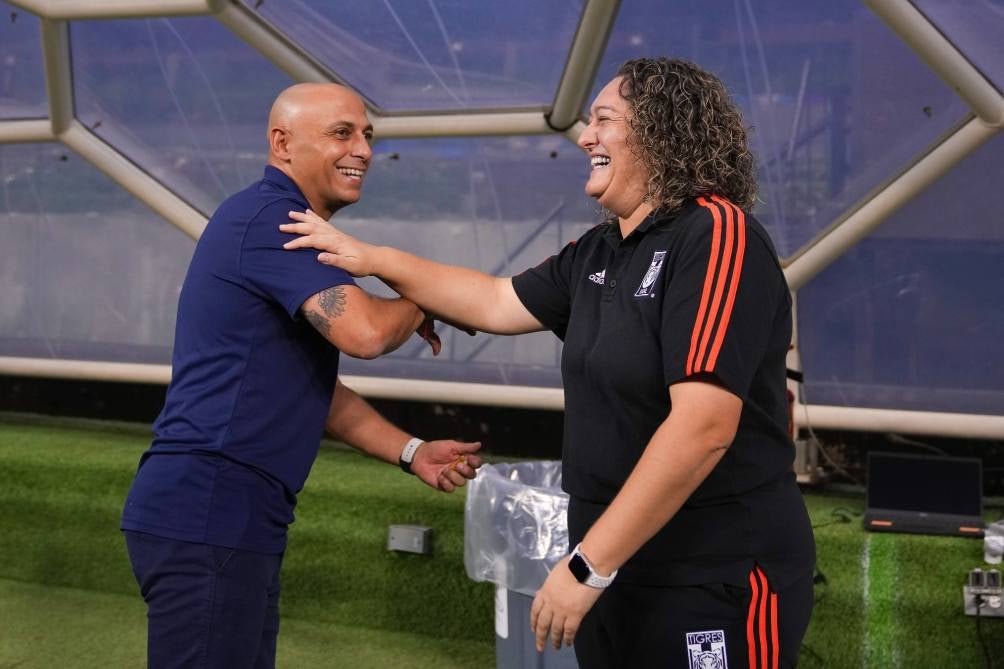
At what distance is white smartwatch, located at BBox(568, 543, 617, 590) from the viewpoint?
1929 millimetres

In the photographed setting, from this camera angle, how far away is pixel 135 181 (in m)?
5.50

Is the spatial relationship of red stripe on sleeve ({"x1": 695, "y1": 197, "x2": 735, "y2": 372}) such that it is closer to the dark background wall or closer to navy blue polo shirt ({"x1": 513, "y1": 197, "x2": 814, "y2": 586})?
navy blue polo shirt ({"x1": 513, "y1": 197, "x2": 814, "y2": 586})

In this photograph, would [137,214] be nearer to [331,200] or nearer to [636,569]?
[331,200]

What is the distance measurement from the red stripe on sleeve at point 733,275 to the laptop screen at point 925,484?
2568mm

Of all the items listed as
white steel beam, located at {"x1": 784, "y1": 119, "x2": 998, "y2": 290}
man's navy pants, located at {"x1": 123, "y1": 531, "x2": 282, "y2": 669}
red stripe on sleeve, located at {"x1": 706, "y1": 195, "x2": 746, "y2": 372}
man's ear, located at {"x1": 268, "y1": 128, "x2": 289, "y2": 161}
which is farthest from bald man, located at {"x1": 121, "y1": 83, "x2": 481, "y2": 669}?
white steel beam, located at {"x1": 784, "y1": 119, "x2": 998, "y2": 290}

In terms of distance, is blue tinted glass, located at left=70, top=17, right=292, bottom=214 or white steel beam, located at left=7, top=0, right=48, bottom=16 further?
blue tinted glass, located at left=70, top=17, right=292, bottom=214

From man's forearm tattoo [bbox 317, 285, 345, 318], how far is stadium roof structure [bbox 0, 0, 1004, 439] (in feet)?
7.39

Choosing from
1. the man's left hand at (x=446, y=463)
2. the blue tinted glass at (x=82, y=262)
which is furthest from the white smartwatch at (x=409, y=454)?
the blue tinted glass at (x=82, y=262)

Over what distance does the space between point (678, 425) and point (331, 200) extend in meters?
1.15

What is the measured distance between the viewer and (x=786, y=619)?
6.76 feet

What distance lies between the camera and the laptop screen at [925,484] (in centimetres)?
420

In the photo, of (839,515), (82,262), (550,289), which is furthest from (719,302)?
(82,262)

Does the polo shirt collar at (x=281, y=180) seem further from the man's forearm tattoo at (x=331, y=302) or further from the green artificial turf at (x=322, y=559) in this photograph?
the green artificial turf at (x=322, y=559)

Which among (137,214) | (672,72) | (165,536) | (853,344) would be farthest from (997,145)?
(137,214)
